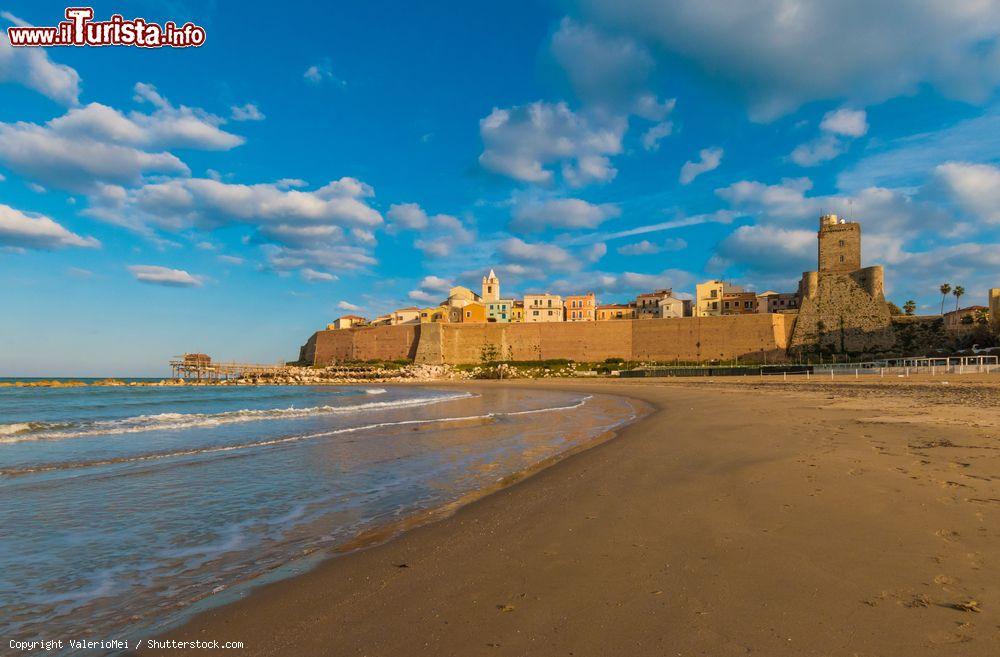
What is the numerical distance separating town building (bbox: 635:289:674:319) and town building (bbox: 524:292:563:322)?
1224 cm

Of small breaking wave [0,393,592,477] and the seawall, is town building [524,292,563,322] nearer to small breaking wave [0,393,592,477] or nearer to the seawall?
the seawall

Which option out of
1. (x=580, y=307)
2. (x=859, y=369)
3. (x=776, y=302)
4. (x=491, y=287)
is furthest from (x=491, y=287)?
(x=859, y=369)

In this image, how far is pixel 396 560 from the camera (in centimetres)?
421

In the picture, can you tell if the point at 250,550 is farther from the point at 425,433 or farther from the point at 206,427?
the point at 206,427

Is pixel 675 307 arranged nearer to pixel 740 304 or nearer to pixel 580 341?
pixel 740 304

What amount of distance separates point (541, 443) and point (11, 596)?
8.81 metres

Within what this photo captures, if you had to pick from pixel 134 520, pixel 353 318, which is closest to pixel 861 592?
pixel 134 520

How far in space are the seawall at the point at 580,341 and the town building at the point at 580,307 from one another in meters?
14.2

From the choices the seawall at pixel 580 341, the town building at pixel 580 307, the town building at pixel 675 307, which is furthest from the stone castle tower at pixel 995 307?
the town building at pixel 580 307

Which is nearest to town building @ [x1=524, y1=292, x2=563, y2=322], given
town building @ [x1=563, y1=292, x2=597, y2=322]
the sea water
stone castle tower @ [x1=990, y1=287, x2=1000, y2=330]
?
town building @ [x1=563, y1=292, x2=597, y2=322]

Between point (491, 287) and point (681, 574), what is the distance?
8358cm

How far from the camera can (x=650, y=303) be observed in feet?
250

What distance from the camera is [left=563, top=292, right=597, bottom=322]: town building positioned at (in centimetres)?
7781

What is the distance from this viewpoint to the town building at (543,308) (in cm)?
7688
